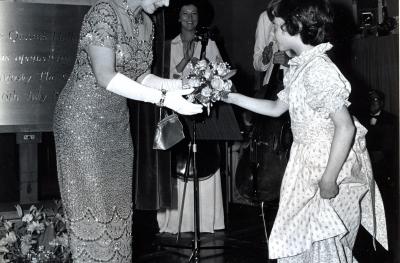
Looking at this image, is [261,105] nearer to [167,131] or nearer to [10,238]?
[167,131]

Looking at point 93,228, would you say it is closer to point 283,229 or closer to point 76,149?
point 76,149

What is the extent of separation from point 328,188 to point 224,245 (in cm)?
211

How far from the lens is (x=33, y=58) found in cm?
414

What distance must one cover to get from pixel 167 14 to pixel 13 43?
1792mm

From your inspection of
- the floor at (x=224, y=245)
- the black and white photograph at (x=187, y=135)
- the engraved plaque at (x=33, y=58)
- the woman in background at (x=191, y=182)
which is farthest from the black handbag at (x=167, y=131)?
the woman in background at (x=191, y=182)

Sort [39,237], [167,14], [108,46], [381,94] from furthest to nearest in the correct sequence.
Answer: [381,94]
[167,14]
[39,237]
[108,46]

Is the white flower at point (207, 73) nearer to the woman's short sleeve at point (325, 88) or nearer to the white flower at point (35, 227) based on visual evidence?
the woman's short sleeve at point (325, 88)

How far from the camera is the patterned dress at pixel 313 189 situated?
2.56 metres

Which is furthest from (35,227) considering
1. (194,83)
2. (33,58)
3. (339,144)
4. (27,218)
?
(339,144)

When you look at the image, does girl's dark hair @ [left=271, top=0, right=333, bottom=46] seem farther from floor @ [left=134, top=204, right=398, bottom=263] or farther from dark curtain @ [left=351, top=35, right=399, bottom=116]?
dark curtain @ [left=351, top=35, right=399, bottom=116]

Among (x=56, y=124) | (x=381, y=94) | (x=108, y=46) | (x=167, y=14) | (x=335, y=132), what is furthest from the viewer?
(x=381, y=94)

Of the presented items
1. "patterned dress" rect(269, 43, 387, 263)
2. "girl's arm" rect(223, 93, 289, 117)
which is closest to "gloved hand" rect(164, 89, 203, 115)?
"girl's arm" rect(223, 93, 289, 117)

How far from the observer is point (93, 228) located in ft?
9.12

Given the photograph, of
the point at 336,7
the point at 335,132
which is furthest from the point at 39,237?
the point at 336,7
